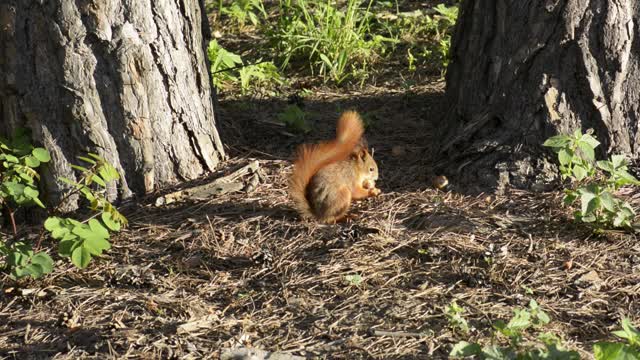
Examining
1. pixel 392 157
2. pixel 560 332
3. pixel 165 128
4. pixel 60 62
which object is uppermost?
pixel 60 62

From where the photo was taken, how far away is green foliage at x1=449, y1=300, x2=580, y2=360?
2.64 meters

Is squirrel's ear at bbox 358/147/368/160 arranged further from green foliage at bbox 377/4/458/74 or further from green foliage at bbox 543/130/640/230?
green foliage at bbox 377/4/458/74

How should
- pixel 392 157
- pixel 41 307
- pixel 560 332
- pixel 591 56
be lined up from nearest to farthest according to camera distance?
1. pixel 560 332
2. pixel 41 307
3. pixel 591 56
4. pixel 392 157

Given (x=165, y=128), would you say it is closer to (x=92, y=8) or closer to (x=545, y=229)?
(x=92, y=8)

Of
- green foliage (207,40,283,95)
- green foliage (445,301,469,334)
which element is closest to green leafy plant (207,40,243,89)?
green foliage (207,40,283,95)

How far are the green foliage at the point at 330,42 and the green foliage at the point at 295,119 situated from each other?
0.76 m

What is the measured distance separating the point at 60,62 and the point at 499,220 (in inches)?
78.5

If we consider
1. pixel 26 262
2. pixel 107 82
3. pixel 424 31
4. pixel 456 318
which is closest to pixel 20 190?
pixel 26 262

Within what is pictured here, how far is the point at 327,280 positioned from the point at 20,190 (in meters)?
1.29

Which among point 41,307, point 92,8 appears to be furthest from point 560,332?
point 92,8

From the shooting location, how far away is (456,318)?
303cm

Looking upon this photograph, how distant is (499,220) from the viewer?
3.76 meters

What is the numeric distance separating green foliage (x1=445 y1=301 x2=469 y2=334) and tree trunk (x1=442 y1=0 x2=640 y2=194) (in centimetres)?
103

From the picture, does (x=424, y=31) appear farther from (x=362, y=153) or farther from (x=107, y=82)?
(x=107, y=82)
